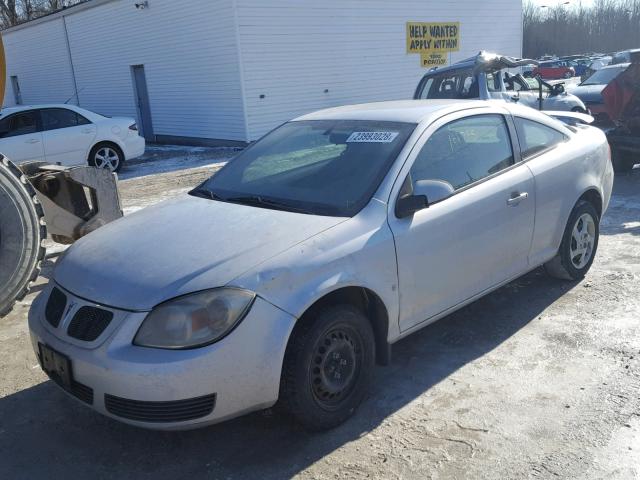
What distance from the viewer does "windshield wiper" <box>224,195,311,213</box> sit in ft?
11.8

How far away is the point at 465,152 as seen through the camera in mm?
4160

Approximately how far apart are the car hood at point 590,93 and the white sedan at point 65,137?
33.8 feet

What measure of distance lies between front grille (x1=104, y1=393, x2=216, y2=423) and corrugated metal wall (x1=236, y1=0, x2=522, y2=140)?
14302 mm

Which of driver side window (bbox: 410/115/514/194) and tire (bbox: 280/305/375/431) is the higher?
driver side window (bbox: 410/115/514/194)

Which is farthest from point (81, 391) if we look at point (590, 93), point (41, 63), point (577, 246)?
point (41, 63)

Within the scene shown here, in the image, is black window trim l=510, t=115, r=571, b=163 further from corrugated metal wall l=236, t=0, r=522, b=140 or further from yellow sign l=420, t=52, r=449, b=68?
yellow sign l=420, t=52, r=449, b=68

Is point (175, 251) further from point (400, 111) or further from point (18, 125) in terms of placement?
point (18, 125)

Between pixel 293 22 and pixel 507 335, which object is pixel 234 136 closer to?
pixel 293 22

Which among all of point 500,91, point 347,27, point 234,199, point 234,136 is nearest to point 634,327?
point 234,199

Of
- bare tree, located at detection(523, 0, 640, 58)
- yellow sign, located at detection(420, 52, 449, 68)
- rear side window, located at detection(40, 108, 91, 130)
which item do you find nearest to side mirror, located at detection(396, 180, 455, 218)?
rear side window, located at detection(40, 108, 91, 130)

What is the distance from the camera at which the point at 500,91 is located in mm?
11531

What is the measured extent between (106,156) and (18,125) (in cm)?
180

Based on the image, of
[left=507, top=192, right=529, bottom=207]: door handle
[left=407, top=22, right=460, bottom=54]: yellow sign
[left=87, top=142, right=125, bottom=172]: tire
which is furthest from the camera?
[left=407, top=22, right=460, bottom=54]: yellow sign

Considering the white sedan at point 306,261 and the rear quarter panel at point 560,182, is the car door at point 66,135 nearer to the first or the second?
the white sedan at point 306,261
